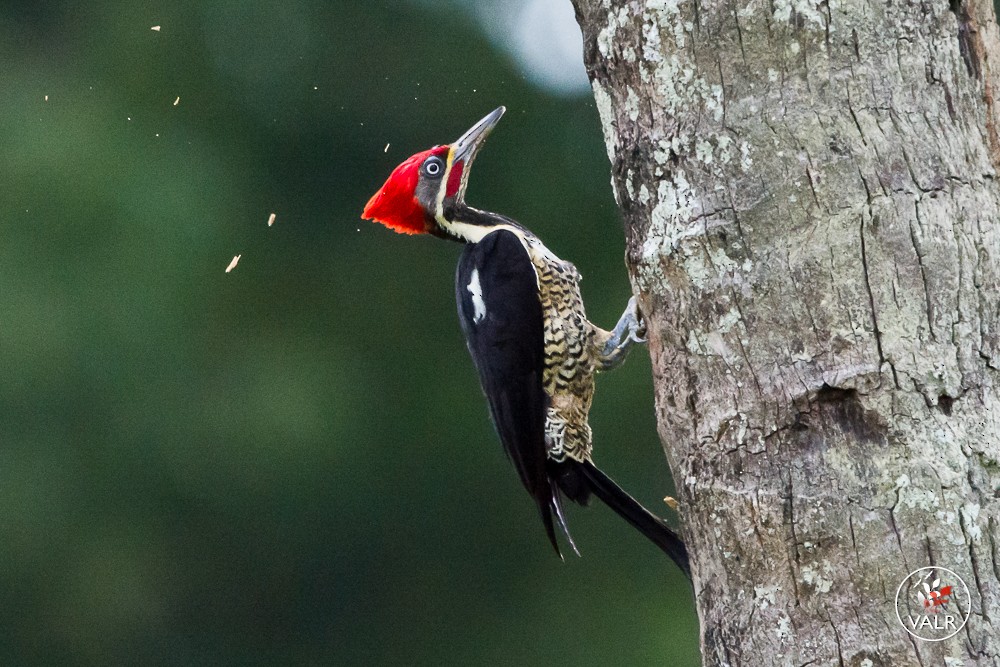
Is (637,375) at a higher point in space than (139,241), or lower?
lower

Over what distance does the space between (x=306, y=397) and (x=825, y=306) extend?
221 inches

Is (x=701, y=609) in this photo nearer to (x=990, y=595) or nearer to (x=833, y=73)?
(x=990, y=595)

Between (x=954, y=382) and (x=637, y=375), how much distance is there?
573 centimetres

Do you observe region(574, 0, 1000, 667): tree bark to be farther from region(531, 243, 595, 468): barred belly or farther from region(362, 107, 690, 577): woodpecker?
region(531, 243, 595, 468): barred belly

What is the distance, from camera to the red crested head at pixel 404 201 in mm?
3842

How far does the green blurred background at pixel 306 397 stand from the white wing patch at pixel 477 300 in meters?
3.85

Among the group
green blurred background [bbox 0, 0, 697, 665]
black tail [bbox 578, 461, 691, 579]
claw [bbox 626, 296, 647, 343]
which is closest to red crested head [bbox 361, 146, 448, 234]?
claw [bbox 626, 296, 647, 343]

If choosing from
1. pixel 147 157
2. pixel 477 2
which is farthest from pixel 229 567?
pixel 477 2

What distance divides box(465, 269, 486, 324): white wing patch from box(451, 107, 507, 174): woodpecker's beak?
0.39 m

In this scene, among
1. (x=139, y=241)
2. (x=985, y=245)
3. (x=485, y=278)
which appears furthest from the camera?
(x=139, y=241)

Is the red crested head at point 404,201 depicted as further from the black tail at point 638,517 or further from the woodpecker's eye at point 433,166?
the black tail at point 638,517

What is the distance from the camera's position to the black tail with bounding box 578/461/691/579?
2922 mm

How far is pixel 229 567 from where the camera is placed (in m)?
7.89

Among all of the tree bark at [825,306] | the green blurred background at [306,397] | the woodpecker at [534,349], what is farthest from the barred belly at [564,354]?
the green blurred background at [306,397]
